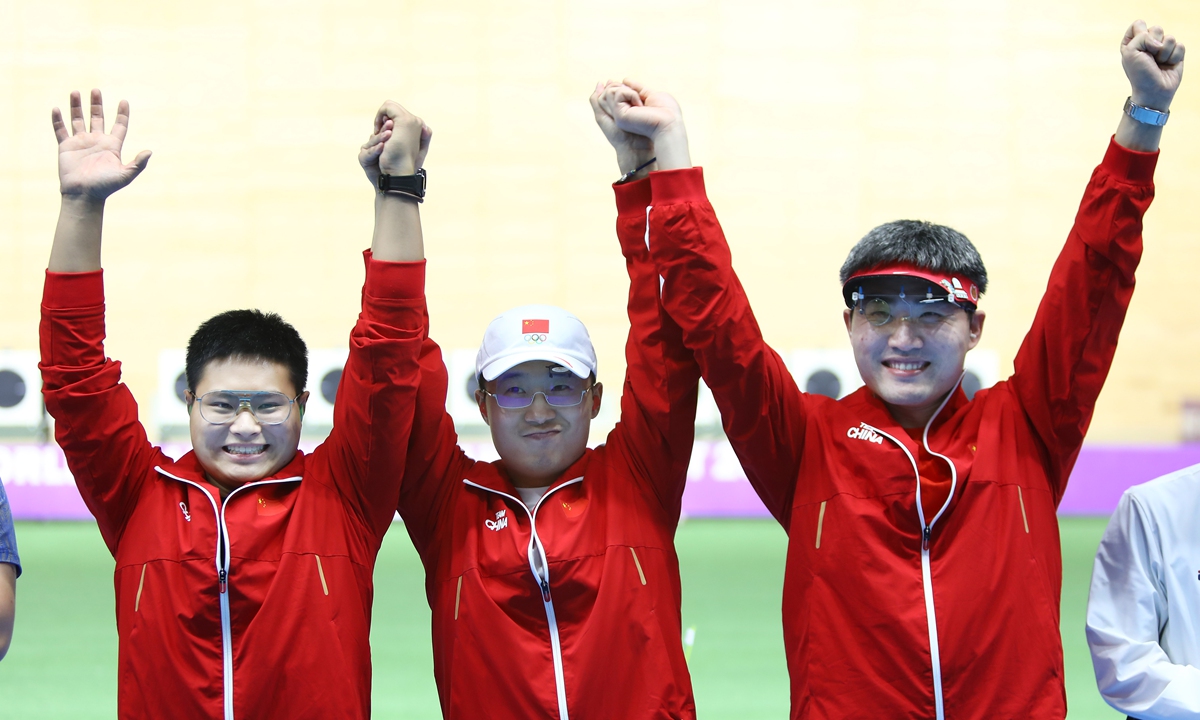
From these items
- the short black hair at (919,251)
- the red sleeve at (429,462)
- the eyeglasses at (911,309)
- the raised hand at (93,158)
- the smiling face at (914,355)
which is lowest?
the red sleeve at (429,462)

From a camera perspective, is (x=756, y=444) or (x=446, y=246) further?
(x=446, y=246)

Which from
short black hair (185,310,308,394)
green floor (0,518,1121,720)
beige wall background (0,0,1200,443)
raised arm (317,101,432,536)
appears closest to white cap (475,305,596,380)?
raised arm (317,101,432,536)

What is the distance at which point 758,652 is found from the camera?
165 inches

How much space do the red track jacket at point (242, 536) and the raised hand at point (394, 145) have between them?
0.67 feet

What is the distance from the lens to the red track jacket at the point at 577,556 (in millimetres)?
1868

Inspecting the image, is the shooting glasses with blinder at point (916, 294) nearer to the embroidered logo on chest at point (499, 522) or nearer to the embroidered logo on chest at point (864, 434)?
the embroidered logo on chest at point (864, 434)

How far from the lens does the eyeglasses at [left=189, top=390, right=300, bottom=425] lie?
78.9 inches

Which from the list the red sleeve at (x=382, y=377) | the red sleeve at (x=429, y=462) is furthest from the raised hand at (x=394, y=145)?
the red sleeve at (x=429, y=462)

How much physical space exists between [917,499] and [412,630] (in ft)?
10.0

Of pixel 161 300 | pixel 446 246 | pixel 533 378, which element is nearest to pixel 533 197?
pixel 446 246

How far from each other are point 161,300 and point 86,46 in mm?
1827

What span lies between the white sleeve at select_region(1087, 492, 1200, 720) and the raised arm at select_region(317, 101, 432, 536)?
4.01ft

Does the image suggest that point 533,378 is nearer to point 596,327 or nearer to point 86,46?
point 596,327

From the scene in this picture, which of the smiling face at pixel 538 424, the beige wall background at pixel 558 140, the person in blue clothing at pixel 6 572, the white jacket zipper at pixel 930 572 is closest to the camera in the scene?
the person in blue clothing at pixel 6 572
